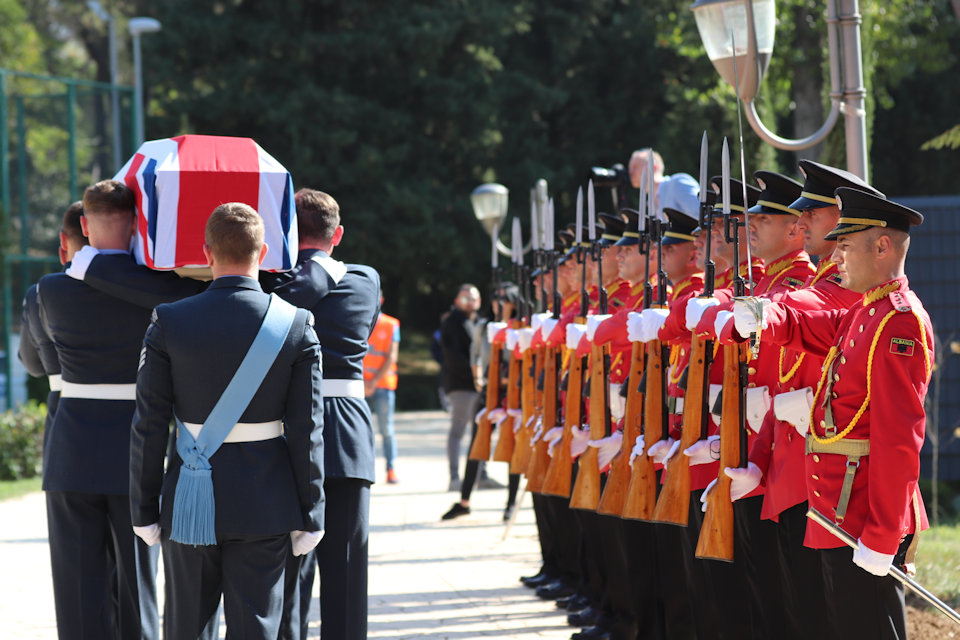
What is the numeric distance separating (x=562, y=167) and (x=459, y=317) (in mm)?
17206

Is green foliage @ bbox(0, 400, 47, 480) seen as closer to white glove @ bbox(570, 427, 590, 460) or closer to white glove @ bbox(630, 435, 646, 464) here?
white glove @ bbox(570, 427, 590, 460)

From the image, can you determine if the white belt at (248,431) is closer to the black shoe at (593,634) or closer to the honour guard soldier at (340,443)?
the honour guard soldier at (340,443)

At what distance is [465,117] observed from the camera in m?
27.0

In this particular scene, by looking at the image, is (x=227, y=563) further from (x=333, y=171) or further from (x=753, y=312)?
(x=333, y=171)

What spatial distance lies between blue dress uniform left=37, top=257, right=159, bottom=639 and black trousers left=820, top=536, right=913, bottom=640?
8.63 ft

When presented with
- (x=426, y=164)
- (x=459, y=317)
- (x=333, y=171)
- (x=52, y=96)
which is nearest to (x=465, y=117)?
(x=426, y=164)

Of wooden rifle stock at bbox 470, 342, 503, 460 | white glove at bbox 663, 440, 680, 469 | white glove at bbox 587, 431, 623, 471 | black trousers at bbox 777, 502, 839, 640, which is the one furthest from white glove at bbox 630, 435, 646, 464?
wooden rifle stock at bbox 470, 342, 503, 460

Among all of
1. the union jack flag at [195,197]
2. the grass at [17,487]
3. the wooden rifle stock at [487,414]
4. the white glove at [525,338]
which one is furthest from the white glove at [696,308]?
the grass at [17,487]

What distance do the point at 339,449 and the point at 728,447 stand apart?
1.45 meters

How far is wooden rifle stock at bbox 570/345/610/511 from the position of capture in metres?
5.58

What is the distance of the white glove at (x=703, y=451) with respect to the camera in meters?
4.54

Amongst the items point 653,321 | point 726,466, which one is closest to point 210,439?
point 726,466

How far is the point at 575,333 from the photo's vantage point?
236 inches

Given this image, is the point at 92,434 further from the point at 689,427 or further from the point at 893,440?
the point at 893,440
